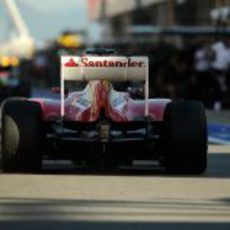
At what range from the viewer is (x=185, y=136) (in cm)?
1402

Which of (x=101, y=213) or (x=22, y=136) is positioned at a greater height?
(x=22, y=136)

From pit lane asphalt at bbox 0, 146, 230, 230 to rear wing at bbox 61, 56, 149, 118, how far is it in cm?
114

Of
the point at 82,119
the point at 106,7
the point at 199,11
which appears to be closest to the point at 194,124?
the point at 82,119

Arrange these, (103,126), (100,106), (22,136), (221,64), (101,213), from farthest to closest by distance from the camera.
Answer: (221,64), (100,106), (103,126), (22,136), (101,213)

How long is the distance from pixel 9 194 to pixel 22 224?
2.25 meters

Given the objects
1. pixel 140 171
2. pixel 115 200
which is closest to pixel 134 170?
pixel 140 171

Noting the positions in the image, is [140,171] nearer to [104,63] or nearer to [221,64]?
[104,63]

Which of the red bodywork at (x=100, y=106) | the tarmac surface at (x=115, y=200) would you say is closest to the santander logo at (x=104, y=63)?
the red bodywork at (x=100, y=106)

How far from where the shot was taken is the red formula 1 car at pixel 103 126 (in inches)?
Result: 552

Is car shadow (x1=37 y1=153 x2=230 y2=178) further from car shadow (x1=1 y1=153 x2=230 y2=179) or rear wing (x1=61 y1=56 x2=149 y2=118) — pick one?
rear wing (x1=61 y1=56 x2=149 y2=118)

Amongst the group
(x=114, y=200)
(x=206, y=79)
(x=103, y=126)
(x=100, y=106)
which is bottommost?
(x=206, y=79)

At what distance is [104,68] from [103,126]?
785mm

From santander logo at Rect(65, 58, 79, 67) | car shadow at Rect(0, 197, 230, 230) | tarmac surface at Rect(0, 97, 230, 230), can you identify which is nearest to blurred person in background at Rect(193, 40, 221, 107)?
tarmac surface at Rect(0, 97, 230, 230)

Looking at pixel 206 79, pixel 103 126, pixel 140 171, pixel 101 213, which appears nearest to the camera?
pixel 101 213
